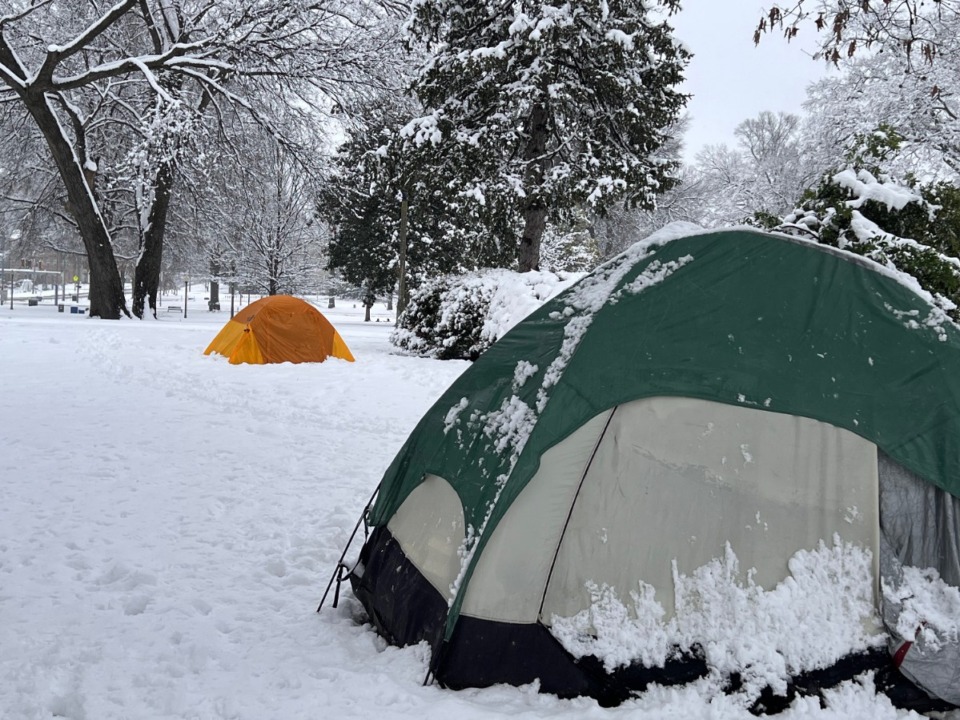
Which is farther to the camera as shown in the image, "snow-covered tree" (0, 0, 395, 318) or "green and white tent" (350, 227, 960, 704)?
"snow-covered tree" (0, 0, 395, 318)

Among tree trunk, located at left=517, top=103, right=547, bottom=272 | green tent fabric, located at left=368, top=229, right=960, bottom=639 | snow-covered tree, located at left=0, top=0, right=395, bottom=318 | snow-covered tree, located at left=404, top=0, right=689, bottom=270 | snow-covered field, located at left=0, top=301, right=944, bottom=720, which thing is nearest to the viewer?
snow-covered field, located at left=0, top=301, right=944, bottom=720

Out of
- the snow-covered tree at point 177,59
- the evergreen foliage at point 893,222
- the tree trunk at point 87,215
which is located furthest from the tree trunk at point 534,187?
the tree trunk at point 87,215

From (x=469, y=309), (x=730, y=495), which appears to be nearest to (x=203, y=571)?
(x=730, y=495)

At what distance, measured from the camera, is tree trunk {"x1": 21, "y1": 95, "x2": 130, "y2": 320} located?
17.9 m

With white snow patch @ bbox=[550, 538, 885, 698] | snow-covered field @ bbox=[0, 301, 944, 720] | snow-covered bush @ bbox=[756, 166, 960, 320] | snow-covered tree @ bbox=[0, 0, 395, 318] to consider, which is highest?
snow-covered tree @ bbox=[0, 0, 395, 318]

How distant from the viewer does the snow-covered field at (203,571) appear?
2.70m

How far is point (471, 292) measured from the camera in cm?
1376

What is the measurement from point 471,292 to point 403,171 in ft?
14.3

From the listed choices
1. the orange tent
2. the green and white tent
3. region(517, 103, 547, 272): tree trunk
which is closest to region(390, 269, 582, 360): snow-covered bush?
region(517, 103, 547, 272): tree trunk

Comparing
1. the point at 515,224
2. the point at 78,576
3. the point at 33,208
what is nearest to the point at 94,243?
the point at 33,208

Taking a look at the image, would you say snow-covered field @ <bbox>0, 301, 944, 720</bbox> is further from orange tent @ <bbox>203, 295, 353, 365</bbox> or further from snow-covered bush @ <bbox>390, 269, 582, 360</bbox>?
snow-covered bush @ <bbox>390, 269, 582, 360</bbox>

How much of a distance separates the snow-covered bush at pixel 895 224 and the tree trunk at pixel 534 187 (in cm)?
836

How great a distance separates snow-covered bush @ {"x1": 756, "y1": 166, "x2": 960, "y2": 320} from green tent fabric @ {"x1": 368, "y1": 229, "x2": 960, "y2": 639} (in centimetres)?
362

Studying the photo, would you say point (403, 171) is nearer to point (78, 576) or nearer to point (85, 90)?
point (85, 90)
